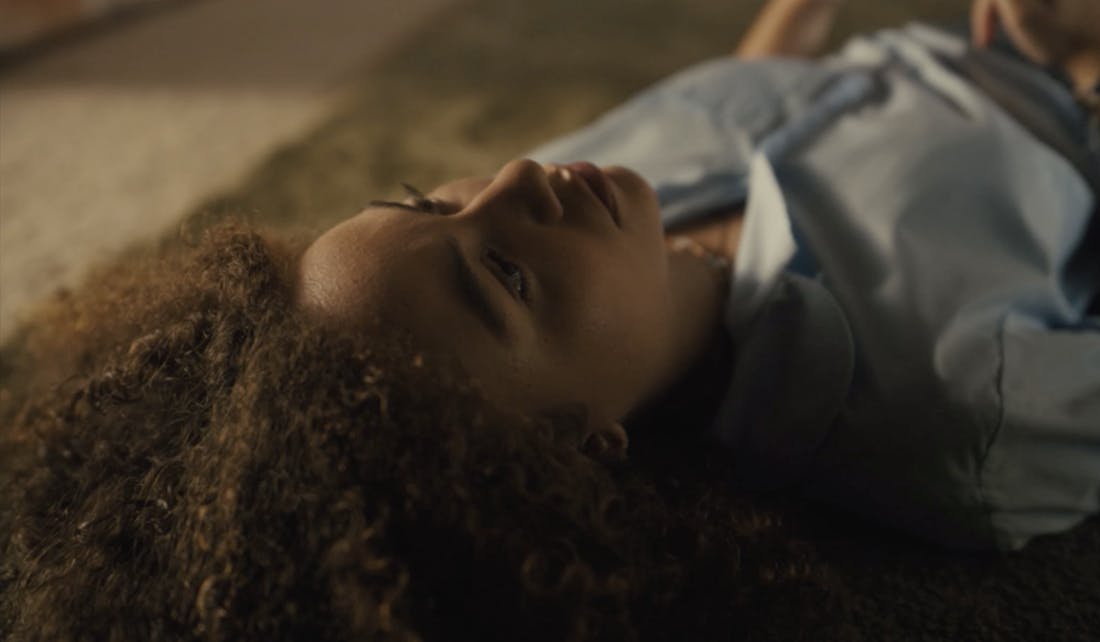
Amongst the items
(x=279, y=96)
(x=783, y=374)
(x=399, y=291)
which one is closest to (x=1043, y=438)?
(x=783, y=374)

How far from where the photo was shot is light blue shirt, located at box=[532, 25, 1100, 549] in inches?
25.0

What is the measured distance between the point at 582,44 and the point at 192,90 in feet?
1.93

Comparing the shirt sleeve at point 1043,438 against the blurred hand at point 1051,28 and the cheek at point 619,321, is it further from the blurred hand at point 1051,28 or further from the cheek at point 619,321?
the blurred hand at point 1051,28

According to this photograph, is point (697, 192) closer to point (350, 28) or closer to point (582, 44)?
point (582, 44)

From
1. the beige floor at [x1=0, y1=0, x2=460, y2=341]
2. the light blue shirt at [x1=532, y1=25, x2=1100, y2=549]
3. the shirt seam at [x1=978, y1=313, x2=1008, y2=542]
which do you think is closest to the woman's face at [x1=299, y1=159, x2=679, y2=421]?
the light blue shirt at [x1=532, y1=25, x2=1100, y2=549]

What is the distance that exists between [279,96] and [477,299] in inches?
37.3

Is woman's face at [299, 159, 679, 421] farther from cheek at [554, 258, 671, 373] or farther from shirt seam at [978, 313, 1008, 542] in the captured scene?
shirt seam at [978, 313, 1008, 542]

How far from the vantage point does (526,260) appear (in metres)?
0.56

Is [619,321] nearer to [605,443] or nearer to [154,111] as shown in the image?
[605,443]

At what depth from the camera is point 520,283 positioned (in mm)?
555

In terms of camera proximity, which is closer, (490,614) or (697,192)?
(490,614)

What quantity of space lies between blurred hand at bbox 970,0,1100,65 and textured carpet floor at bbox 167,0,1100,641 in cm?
50

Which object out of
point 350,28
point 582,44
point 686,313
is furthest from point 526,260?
point 350,28

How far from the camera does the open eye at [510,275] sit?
0.55 metres
